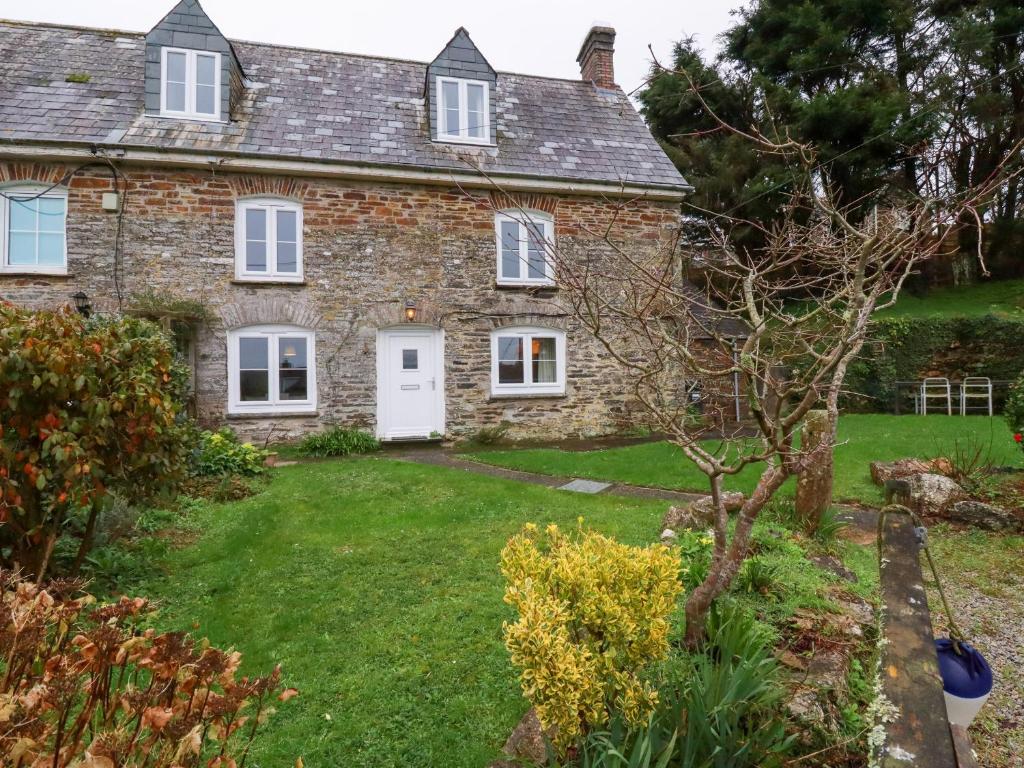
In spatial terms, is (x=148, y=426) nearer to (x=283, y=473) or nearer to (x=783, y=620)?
(x=783, y=620)

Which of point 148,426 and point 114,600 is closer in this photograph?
point 148,426

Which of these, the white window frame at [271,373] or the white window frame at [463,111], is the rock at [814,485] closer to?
the white window frame at [271,373]

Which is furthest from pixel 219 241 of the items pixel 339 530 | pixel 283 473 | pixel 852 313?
pixel 852 313

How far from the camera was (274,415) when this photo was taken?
1106 centimetres

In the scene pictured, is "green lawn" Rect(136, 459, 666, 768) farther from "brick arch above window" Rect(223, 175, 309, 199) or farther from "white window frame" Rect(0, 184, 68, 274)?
"white window frame" Rect(0, 184, 68, 274)

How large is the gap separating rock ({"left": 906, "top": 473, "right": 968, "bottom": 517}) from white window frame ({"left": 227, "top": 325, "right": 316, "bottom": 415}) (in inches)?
386

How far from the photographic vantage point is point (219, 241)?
10828 millimetres

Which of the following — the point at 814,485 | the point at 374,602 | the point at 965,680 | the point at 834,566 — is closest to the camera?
the point at 965,680

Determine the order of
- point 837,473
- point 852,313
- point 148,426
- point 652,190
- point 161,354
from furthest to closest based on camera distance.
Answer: point 652,190 → point 837,473 → point 161,354 → point 148,426 → point 852,313

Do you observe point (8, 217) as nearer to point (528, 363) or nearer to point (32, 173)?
point (32, 173)

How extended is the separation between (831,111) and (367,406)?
17.0 m

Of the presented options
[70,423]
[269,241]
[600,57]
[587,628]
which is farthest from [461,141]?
[587,628]

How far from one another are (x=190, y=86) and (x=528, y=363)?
28.2 ft

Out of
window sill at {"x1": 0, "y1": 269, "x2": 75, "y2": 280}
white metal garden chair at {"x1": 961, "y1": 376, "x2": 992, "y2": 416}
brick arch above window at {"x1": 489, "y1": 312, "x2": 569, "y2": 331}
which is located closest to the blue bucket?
brick arch above window at {"x1": 489, "y1": 312, "x2": 569, "y2": 331}
